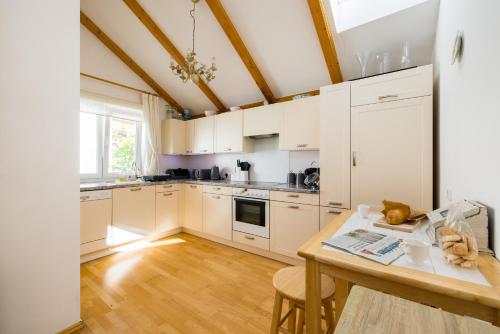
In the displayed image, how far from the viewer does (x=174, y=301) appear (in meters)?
1.88

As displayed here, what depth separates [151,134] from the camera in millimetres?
3824

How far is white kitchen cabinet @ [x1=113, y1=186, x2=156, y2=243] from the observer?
2869 millimetres

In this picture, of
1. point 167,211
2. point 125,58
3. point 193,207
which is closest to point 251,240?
point 193,207

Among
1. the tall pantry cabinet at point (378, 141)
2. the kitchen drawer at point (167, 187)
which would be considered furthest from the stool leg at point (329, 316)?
the kitchen drawer at point (167, 187)

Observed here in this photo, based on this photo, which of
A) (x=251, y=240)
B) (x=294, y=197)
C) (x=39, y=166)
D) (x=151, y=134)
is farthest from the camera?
(x=151, y=134)

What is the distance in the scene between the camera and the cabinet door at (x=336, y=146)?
7.19 ft

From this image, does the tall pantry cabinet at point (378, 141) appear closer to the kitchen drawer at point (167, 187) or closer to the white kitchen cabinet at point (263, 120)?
the white kitchen cabinet at point (263, 120)

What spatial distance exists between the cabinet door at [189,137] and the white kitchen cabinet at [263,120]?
48.9 inches

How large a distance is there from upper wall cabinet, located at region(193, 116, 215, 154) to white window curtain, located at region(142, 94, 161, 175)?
0.71m

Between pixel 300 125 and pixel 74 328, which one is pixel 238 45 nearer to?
pixel 300 125

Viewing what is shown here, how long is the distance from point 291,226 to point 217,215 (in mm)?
1205

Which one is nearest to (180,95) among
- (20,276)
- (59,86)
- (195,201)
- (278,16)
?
(195,201)

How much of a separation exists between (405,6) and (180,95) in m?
3.43

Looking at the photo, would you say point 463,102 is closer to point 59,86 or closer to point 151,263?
point 59,86
